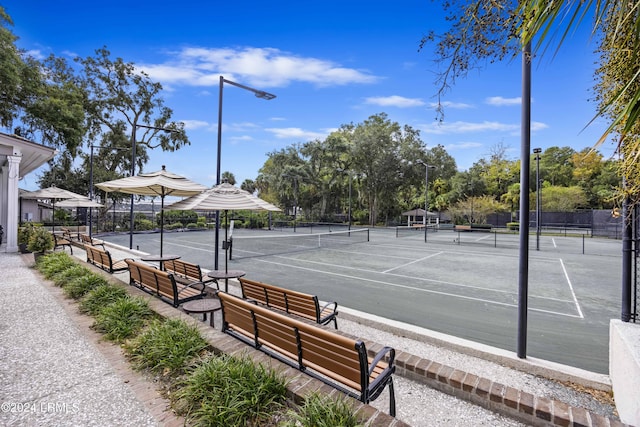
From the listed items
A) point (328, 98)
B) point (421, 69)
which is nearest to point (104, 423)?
point (421, 69)

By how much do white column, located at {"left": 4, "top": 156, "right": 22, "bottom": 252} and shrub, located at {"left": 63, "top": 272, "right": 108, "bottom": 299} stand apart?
9.31 m

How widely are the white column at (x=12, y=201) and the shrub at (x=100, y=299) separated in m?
10.6

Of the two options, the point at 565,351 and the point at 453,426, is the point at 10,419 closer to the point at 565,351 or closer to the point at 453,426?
the point at 453,426

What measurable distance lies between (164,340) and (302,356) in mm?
1846

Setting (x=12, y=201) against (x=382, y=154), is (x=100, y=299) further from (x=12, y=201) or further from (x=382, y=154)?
(x=382, y=154)

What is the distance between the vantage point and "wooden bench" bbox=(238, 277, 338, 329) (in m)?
4.85

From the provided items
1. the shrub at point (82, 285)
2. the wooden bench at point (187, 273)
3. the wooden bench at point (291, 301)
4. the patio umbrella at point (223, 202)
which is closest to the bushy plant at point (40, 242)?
the shrub at point (82, 285)

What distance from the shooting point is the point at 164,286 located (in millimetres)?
5750

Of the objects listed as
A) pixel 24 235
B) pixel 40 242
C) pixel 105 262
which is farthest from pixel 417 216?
pixel 105 262

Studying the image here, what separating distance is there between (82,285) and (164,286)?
2374 millimetres

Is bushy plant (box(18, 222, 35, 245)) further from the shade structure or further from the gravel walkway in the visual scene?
the shade structure

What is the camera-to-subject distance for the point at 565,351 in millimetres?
4992

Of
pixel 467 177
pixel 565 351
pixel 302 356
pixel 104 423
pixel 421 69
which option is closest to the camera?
pixel 104 423

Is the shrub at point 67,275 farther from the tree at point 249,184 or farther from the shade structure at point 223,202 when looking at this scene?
the tree at point 249,184
